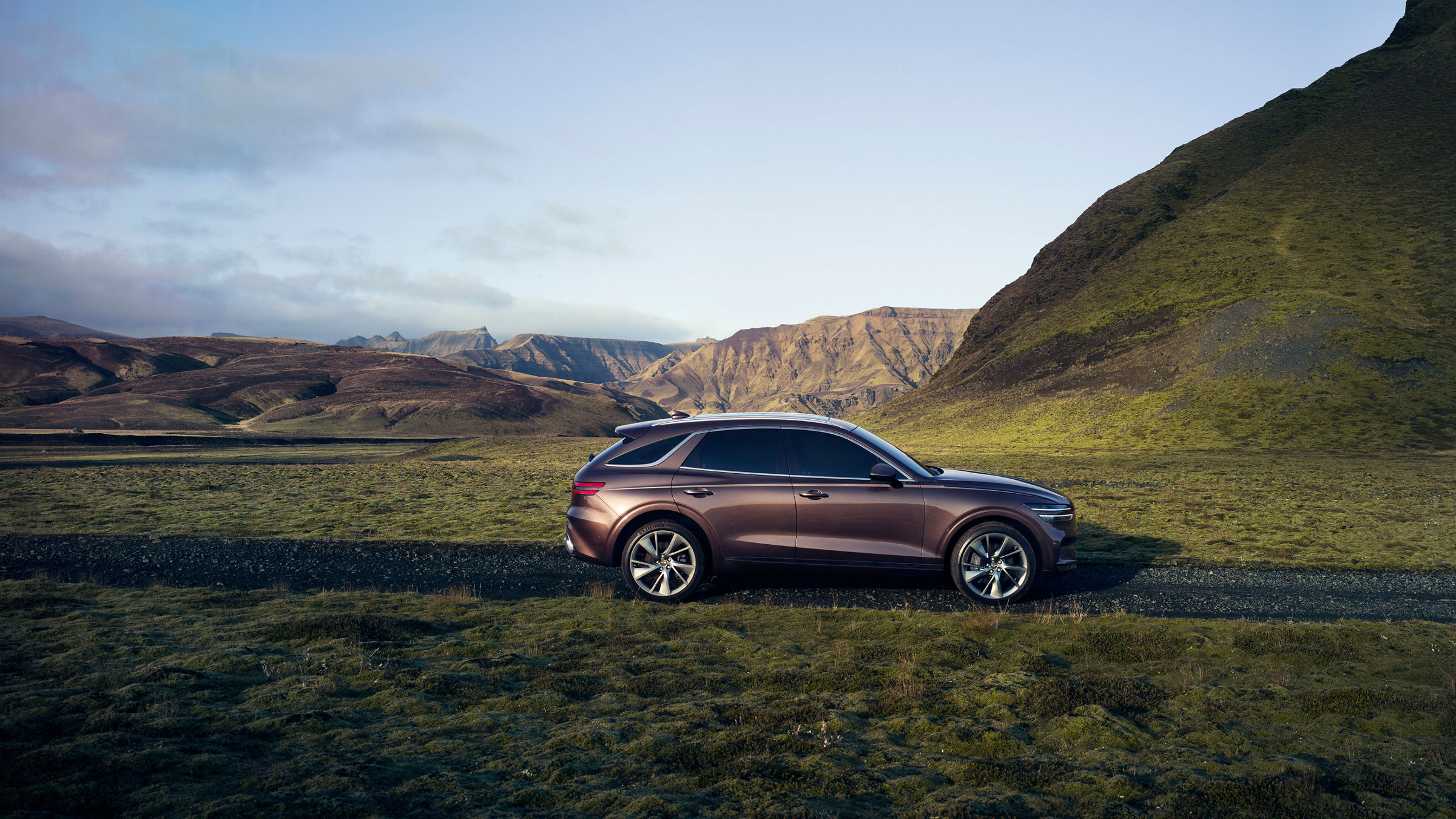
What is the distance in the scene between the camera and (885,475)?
8156 mm

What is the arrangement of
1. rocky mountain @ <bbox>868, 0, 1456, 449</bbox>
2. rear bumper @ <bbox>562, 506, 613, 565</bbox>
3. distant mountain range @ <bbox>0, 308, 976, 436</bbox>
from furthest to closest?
distant mountain range @ <bbox>0, 308, 976, 436</bbox> < rocky mountain @ <bbox>868, 0, 1456, 449</bbox> < rear bumper @ <bbox>562, 506, 613, 565</bbox>

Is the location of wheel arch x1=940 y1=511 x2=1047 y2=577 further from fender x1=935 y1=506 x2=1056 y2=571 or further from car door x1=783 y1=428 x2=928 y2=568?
car door x1=783 y1=428 x2=928 y2=568

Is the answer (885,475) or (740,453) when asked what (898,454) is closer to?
(885,475)

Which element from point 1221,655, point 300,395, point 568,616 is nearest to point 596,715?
point 568,616

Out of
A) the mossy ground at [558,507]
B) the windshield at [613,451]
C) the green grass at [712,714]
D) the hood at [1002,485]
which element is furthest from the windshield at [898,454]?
the mossy ground at [558,507]

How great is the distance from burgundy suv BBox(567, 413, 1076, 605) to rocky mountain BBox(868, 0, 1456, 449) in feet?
187

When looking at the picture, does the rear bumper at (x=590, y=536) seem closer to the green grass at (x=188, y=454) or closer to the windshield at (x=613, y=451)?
the windshield at (x=613, y=451)

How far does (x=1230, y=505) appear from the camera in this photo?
56.2 feet

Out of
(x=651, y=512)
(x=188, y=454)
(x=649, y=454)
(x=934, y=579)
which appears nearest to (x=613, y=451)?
(x=649, y=454)

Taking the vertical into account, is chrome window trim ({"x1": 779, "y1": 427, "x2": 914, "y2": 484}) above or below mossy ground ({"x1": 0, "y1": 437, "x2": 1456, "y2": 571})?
above

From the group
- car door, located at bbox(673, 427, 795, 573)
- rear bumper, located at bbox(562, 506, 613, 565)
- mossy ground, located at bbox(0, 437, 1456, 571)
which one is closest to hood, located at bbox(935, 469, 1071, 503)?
car door, located at bbox(673, 427, 795, 573)

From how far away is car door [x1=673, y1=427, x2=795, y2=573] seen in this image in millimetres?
8328

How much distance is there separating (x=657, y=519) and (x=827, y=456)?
2071mm

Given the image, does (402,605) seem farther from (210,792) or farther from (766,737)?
(766,737)
